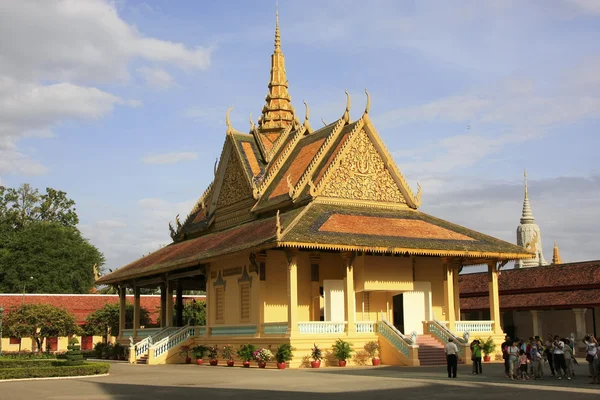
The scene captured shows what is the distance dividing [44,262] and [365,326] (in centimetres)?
4918

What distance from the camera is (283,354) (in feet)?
80.4

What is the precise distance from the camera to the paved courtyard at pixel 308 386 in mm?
15102

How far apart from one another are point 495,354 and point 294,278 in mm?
8224

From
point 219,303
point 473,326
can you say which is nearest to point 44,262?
point 219,303

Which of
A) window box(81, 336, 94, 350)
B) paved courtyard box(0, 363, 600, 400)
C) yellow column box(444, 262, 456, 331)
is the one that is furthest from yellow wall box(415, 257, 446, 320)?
window box(81, 336, 94, 350)

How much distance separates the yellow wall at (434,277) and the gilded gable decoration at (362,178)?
271 centimetres

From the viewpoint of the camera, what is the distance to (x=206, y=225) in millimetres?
36031

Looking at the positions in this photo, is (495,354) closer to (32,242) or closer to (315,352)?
(315,352)

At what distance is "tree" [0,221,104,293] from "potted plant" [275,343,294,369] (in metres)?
47.9

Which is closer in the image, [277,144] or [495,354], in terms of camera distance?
[495,354]

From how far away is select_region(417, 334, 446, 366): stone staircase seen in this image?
83.6 ft

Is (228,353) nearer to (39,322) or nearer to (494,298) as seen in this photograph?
(494,298)

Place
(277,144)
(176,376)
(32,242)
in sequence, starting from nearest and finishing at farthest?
1. (176,376)
2. (277,144)
3. (32,242)

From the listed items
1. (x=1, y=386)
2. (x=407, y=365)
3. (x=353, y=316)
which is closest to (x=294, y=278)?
(x=353, y=316)
